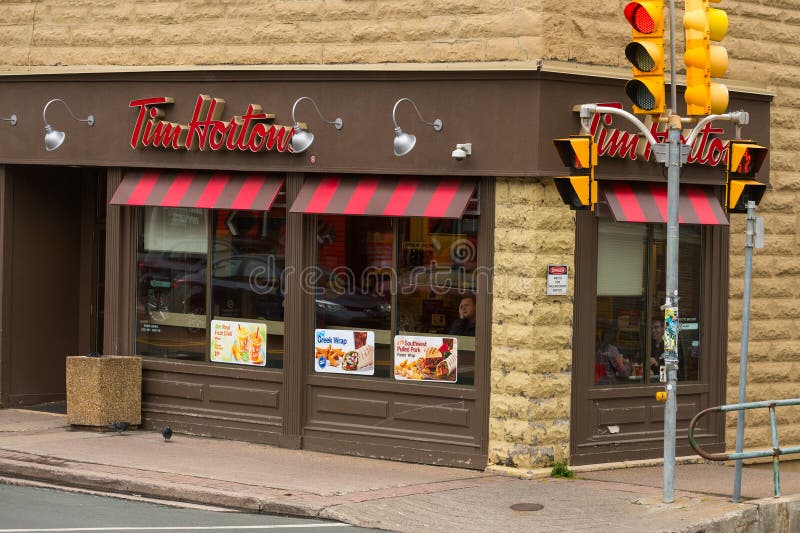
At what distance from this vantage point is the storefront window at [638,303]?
48.3 feet

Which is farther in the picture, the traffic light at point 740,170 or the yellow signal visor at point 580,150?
the traffic light at point 740,170

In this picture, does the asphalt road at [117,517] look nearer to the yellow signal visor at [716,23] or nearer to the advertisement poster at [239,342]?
the advertisement poster at [239,342]

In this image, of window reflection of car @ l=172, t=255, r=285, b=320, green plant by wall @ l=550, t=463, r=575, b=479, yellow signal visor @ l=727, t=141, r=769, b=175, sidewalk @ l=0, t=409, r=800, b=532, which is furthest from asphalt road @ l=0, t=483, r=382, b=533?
yellow signal visor @ l=727, t=141, r=769, b=175

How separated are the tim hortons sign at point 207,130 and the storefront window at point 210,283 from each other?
0.87 m

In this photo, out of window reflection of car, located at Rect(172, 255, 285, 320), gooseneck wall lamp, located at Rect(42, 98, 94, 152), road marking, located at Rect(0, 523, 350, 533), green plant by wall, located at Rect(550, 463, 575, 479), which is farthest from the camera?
gooseneck wall lamp, located at Rect(42, 98, 94, 152)

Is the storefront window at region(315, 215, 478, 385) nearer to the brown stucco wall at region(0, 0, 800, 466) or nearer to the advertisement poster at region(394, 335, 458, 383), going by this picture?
the advertisement poster at region(394, 335, 458, 383)

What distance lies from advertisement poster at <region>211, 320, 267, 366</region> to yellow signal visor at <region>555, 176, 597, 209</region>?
17.2 ft

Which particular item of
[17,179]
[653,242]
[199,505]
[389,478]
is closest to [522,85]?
[653,242]

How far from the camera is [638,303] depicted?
49.2 feet

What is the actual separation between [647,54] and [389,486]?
500 cm

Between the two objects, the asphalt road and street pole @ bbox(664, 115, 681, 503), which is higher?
street pole @ bbox(664, 115, 681, 503)

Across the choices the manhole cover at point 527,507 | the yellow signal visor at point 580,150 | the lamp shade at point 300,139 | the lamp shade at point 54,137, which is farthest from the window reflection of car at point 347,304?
the lamp shade at point 54,137

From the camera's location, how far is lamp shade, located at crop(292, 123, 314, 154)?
49.6 feet

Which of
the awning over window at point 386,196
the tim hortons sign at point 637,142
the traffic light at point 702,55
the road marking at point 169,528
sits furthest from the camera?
the awning over window at point 386,196
